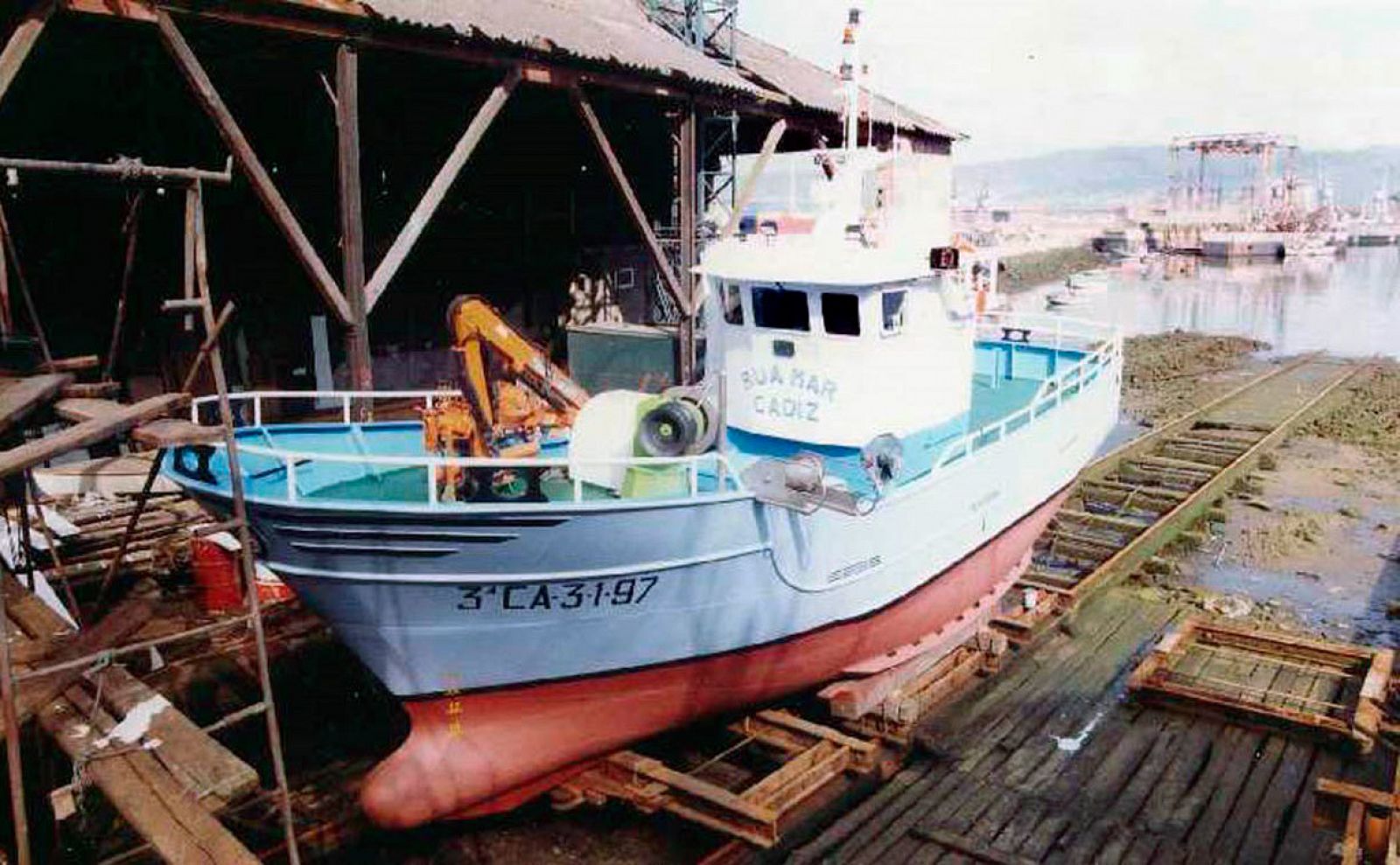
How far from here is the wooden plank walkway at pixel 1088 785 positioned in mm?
7477

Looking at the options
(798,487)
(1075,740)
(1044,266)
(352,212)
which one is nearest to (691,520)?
(798,487)

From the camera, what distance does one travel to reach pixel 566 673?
8.02 metres

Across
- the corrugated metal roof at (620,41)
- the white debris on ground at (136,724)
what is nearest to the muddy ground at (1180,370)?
the corrugated metal roof at (620,41)

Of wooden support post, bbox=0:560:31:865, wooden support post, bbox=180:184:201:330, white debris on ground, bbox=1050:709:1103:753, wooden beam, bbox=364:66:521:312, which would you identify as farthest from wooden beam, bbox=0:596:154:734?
white debris on ground, bbox=1050:709:1103:753

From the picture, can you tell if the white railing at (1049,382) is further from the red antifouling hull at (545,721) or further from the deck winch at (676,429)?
the red antifouling hull at (545,721)

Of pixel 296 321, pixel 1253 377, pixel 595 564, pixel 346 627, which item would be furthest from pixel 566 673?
pixel 1253 377

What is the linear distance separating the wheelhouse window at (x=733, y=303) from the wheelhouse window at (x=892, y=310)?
1466mm

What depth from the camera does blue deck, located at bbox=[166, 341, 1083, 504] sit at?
28.8 ft

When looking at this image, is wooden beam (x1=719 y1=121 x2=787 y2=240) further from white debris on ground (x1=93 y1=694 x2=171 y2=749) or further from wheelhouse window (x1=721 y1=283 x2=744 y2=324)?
white debris on ground (x1=93 y1=694 x2=171 y2=749)

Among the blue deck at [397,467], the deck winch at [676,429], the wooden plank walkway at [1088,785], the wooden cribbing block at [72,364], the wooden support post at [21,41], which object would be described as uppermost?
the wooden support post at [21,41]

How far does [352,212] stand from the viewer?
36.3 feet

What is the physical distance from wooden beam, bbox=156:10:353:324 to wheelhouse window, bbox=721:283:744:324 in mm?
4302

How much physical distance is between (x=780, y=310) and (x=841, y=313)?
25.3 inches

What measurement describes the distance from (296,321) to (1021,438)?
1205cm
